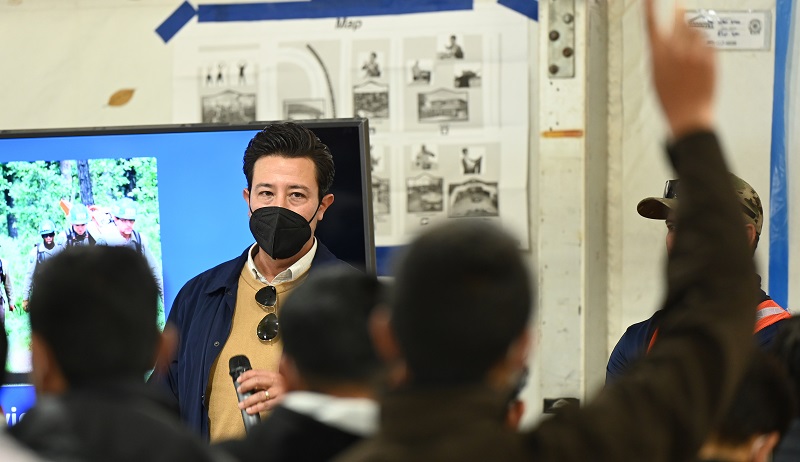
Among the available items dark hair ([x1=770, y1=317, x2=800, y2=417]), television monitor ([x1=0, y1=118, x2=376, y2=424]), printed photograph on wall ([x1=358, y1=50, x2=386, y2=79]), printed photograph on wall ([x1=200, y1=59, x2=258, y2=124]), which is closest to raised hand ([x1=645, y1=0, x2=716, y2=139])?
dark hair ([x1=770, y1=317, x2=800, y2=417])

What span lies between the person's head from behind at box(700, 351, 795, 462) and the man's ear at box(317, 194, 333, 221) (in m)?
1.40

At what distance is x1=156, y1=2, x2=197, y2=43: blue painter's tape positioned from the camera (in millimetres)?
3207

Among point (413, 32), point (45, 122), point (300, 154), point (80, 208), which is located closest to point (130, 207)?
point (80, 208)

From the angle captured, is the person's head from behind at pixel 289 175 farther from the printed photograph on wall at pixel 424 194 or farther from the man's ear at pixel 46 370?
the man's ear at pixel 46 370

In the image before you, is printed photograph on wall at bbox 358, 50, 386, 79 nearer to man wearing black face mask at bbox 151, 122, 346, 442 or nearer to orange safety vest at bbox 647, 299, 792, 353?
man wearing black face mask at bbox 151, 122, 346, 442

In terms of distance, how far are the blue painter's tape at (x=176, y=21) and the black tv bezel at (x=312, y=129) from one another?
0.63m

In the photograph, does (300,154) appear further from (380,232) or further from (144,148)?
(380,232)

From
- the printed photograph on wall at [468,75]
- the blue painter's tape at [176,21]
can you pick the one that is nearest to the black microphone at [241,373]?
the printed photograph on wall at [468,75]

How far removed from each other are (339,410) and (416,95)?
205cm

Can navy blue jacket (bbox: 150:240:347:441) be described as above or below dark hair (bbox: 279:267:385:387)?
below

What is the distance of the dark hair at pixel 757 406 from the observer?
1205mm

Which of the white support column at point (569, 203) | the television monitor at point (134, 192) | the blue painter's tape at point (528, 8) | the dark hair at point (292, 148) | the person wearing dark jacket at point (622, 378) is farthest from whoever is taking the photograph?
the blue painter's tape at point (528, 8)

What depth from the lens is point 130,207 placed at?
105 inches

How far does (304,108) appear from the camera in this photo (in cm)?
317
